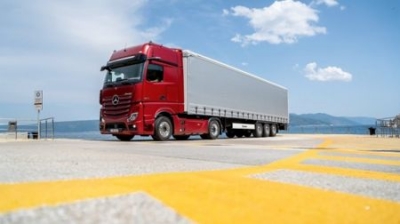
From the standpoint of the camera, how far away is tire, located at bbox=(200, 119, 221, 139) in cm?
1798

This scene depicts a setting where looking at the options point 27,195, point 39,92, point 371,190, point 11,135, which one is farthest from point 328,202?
point 11,135

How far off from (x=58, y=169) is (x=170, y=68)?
11.5 m

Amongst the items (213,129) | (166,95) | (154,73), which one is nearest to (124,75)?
(154,73)

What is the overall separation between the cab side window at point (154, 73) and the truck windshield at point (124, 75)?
32cm

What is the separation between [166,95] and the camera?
14961 mm

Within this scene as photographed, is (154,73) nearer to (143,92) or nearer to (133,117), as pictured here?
(143,92)

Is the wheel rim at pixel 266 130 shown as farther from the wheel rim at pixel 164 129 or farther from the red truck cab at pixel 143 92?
the wheel rim at pixel 164 129

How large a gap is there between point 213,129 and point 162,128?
406cm

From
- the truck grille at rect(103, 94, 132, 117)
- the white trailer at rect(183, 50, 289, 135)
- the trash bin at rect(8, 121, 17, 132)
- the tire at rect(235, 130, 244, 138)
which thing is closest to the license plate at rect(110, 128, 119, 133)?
the truck grille at rect(103, 94, 132, 117)

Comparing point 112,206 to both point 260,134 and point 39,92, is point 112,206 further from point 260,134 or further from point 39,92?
point 260,134

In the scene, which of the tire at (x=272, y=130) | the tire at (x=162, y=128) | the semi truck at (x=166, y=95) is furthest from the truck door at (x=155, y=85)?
the tire at (x=272, y=130)

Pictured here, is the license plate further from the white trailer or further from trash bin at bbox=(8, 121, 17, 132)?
trash bin at bbox=(8, 121, 17, 132)

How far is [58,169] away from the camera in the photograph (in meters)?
4.07

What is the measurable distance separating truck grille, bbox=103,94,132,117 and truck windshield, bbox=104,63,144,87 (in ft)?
1.90
